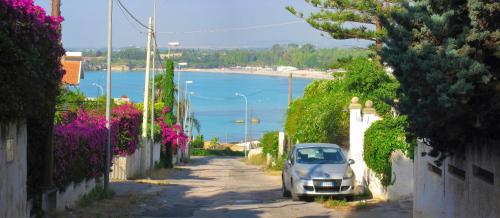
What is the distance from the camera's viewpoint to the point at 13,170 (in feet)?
38.5

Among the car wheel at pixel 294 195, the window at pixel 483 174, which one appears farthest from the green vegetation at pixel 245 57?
the window at pixel 483 174

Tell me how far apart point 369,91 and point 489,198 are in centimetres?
2265

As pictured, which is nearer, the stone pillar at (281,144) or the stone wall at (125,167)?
the stone wall at (125,167)

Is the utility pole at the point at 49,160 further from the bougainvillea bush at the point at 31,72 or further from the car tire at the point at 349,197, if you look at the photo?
the car tire at the point at 349,197

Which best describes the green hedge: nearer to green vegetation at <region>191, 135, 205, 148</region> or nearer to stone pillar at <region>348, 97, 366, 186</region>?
stone pillar at <region>348, 97, 366, 186</region>

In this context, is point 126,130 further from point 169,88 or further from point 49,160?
point 169,88

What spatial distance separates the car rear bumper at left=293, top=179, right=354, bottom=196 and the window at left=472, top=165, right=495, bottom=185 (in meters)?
10.2

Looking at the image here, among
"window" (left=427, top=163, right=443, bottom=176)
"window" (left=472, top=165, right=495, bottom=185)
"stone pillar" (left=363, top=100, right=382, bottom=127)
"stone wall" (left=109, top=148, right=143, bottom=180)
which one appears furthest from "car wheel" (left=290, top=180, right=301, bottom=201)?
"stone wall" (left=109, top=148, right=143, bottom=180)

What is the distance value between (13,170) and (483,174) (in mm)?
6851

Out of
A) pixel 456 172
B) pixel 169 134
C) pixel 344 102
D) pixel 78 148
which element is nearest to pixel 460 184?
pixel 456 172

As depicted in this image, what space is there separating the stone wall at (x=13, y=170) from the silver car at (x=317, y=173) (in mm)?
9397

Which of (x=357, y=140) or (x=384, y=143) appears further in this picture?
(x=357, y=140)

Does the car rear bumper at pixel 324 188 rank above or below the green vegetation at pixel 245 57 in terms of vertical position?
below

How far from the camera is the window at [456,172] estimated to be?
11.2 metres
